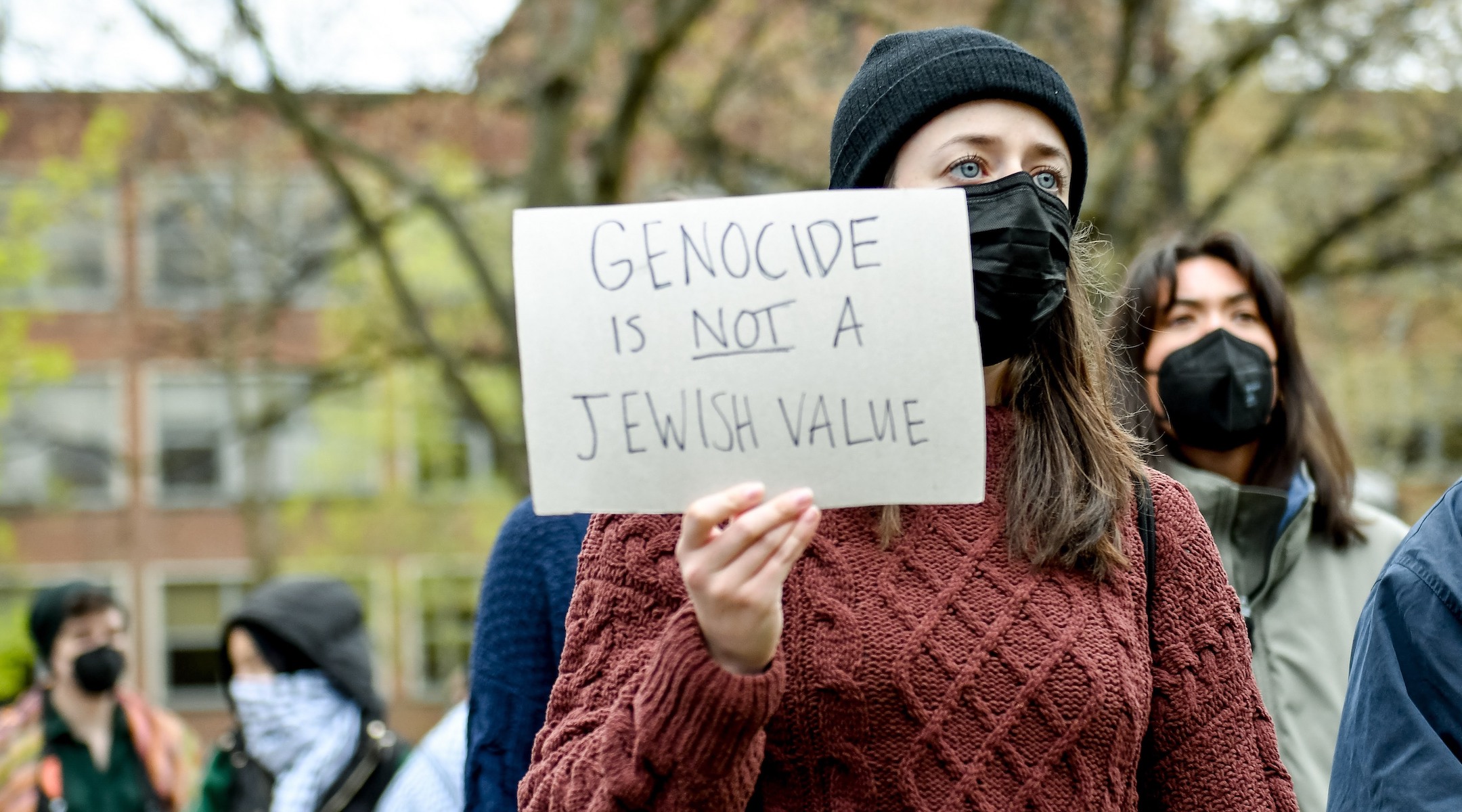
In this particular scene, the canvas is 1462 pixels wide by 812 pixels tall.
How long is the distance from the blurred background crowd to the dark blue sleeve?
81.3 inches

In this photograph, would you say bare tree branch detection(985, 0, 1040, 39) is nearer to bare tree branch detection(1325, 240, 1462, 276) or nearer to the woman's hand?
bare tree branch detection(1325, 240, 1462, 276)

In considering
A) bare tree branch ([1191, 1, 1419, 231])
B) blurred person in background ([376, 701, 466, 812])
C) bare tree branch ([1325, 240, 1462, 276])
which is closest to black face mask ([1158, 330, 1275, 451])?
blurred person in background ([376, 701, 466, 812])

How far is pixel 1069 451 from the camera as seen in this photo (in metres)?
1.78

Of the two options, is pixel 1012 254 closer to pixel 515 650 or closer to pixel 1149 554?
pixel 1149 554

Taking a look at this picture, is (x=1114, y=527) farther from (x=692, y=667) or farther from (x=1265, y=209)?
(x=1265, y=209)

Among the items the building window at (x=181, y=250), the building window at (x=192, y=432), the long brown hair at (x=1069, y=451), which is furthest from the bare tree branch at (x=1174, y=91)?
the building window at (x=192, y=432)

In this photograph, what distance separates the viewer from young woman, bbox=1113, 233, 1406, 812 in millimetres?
2852

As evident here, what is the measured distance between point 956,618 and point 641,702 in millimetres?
374

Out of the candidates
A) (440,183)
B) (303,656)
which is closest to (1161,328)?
(303,656)

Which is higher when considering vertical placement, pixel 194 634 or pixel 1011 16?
pixel 1011 16

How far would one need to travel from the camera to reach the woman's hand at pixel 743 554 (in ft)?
4.49

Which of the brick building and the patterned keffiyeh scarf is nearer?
the patterned keffiyeh scarf

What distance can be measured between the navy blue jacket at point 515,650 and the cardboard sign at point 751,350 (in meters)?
0.85

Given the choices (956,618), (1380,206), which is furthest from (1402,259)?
(956,618)
